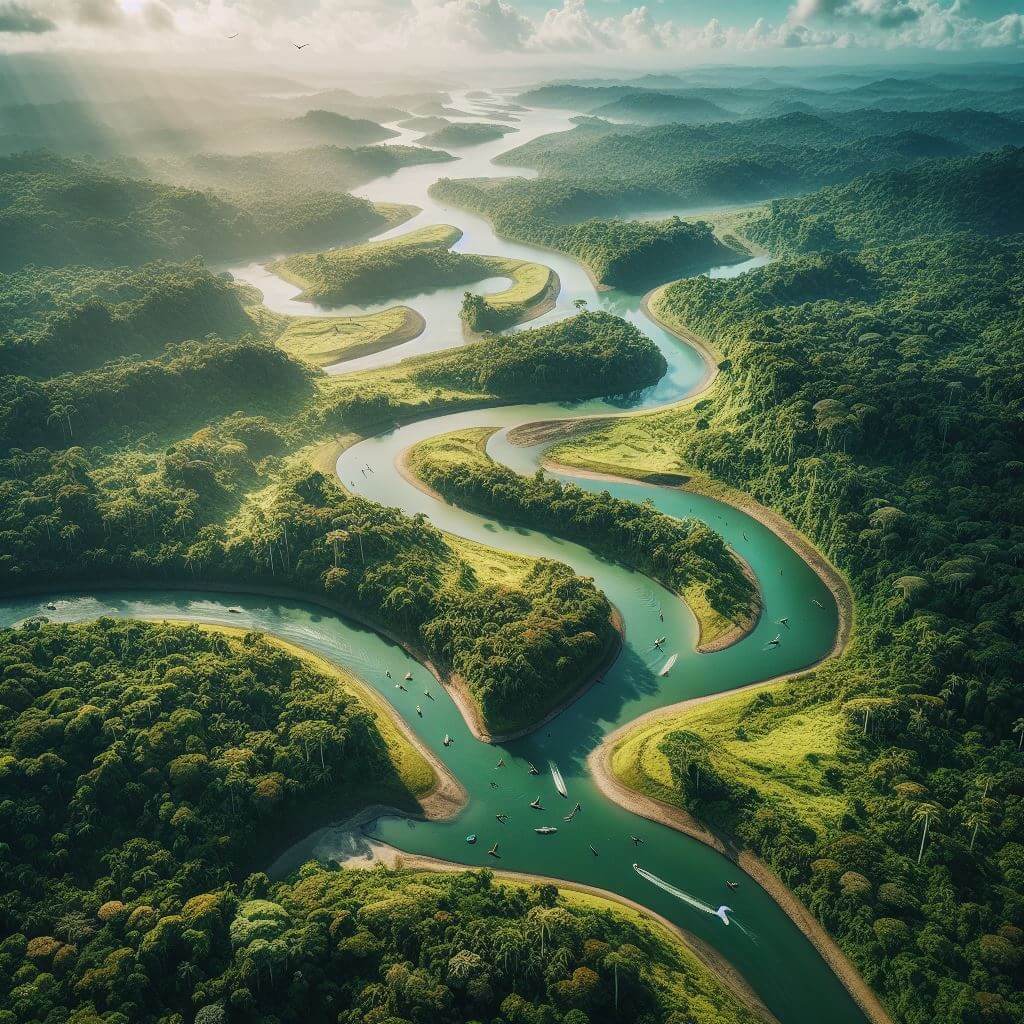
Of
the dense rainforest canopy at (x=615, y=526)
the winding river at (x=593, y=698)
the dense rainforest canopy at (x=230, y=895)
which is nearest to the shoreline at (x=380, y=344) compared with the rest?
the winding river at (x=593, y=698)

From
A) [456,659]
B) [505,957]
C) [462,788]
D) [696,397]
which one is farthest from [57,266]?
[505,957]

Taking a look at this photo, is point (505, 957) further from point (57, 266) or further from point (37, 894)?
point (57, 266)

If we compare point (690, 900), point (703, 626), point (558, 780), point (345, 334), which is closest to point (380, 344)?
point (345, 334)

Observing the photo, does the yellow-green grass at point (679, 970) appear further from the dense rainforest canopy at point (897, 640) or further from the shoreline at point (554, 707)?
the shoreline at point (554, 707)

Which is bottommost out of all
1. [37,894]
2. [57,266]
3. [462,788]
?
[462,788]

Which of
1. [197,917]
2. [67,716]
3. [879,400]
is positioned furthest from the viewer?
[879,400]

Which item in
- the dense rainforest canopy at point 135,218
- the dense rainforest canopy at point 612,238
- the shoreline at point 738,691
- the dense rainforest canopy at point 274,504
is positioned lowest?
the shoreline at point 738,691

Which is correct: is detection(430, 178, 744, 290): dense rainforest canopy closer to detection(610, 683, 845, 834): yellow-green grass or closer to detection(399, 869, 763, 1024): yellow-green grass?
detection(610, 683, 845, 834): yellow-green grass
